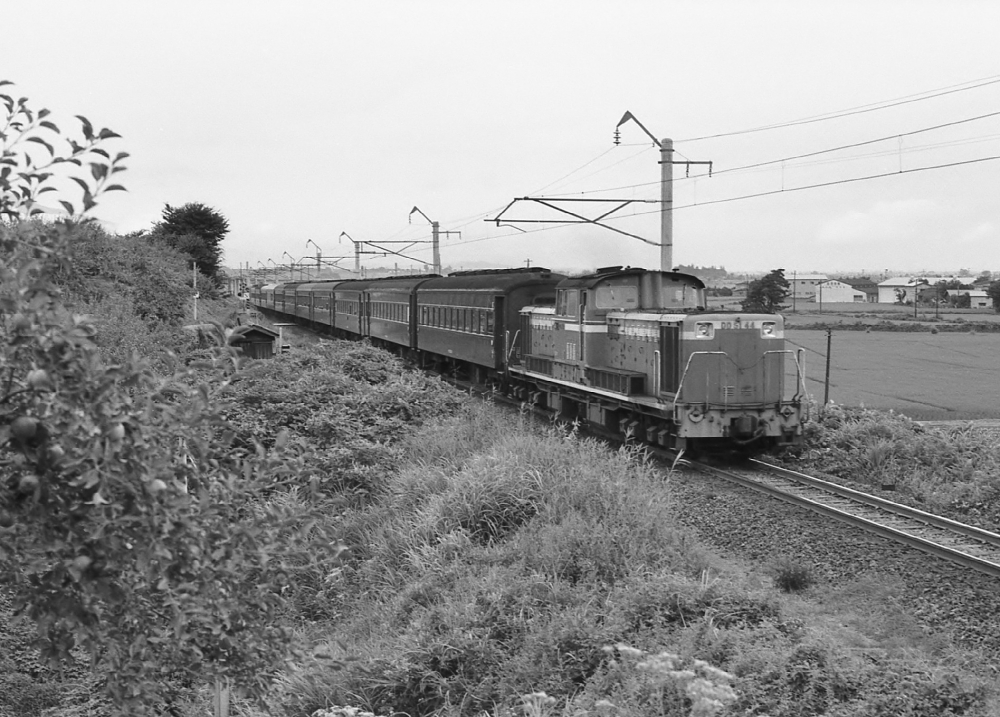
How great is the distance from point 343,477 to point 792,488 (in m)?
6.56

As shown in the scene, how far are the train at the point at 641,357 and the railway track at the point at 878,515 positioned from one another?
0.94 meters

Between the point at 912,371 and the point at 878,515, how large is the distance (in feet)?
91.2

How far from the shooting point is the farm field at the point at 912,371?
26.9 m

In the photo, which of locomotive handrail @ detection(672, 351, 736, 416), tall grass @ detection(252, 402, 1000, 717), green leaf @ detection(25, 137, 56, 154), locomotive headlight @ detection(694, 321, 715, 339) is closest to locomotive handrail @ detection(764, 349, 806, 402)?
locomotive handrail @ detection(672, 351, 736, 416)

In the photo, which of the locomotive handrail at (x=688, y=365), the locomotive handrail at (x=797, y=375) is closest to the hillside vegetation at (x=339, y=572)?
the locomotive handrail at (x=688, y=365)

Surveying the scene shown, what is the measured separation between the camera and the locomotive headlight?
14328 mm

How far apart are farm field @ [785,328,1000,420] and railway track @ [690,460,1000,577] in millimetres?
5026

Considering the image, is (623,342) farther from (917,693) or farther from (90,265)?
(90,265)

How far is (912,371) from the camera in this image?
36.5 meters

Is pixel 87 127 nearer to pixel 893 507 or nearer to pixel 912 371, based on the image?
pixel 893 507

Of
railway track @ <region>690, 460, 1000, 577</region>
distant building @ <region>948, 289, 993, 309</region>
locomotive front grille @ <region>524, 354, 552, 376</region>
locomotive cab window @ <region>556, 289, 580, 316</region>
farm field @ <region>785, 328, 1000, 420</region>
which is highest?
locomotive cab window @ <region>556, 289, 580, 316</region>

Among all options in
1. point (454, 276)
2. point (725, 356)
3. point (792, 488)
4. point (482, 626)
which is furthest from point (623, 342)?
point (454, 276)

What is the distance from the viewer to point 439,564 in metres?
9.20

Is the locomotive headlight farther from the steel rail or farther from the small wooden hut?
the small wooden hut
